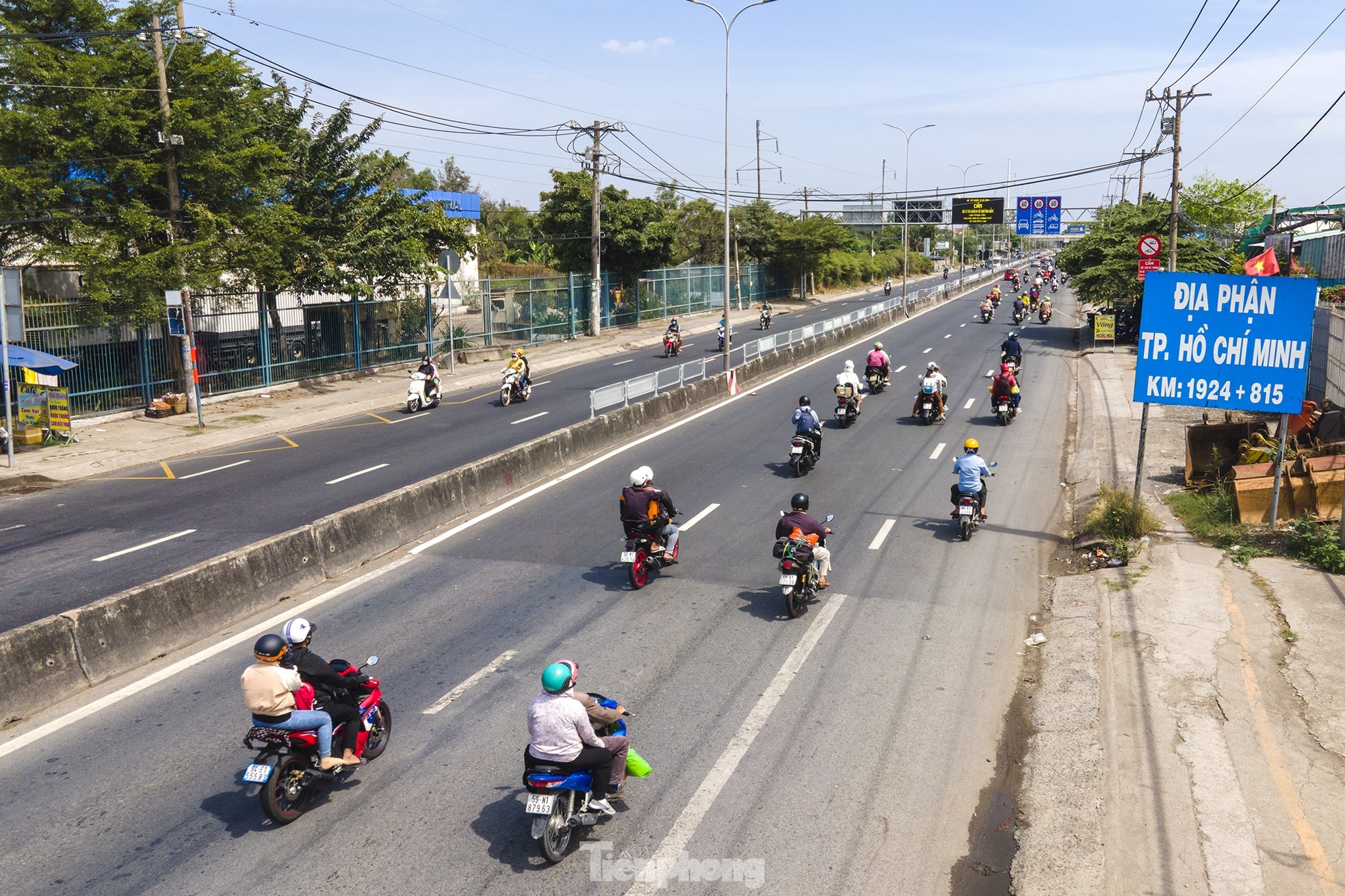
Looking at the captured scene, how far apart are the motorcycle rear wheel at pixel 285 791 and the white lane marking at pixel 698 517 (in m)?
8.71

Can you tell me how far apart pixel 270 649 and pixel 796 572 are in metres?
6.08

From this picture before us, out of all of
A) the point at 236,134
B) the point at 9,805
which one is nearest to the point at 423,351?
the point at 236,134

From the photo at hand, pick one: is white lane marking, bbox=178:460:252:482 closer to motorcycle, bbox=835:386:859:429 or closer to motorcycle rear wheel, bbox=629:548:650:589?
motorcycle rear wheel, bbox=629:548:650:589

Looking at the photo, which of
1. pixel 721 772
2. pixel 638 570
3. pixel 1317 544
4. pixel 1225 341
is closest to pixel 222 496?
pixel 638 570

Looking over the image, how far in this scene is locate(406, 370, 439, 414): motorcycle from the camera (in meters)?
28.8

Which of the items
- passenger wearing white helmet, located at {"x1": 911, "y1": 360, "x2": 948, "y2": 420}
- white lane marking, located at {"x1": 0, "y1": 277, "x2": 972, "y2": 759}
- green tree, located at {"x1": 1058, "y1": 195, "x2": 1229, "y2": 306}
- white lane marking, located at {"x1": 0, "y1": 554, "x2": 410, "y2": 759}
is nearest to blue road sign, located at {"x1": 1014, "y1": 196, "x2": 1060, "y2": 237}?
green tree, located at {"x1": 1058, "y1": 195, "x2": 1229, "y2": 306}

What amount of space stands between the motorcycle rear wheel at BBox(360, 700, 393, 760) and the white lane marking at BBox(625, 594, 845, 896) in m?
2.61

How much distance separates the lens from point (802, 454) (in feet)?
63.6

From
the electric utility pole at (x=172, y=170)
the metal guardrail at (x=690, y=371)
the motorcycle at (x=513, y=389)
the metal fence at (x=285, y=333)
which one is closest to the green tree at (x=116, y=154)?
the electric utility pole at (x=172, y=170)

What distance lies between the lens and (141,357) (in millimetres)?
27016

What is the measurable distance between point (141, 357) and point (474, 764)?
2369 centimetres

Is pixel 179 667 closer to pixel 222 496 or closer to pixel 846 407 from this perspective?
pixel 222 496

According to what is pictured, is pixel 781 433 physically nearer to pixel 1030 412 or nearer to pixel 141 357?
pixel 1030 412

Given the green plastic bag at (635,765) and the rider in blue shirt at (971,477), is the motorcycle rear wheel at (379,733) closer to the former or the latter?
the green plastic bag at (635,765)
